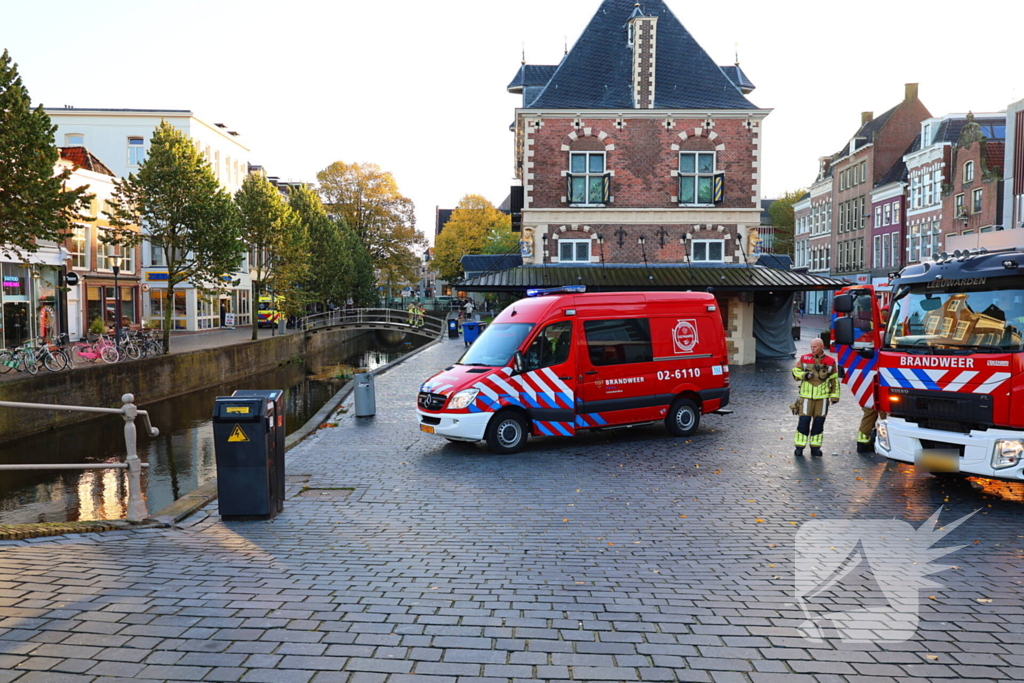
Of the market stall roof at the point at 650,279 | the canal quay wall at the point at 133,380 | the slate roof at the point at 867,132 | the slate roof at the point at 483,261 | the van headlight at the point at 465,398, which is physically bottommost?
the canal quay wall at the point at 133,380

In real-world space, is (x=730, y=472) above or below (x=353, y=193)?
below

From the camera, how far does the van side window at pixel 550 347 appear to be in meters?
11.9

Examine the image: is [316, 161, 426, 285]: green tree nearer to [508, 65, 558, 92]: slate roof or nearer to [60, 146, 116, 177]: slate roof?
[60, 146, 116, 177]: slate roof

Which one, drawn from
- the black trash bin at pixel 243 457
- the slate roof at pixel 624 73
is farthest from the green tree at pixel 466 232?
the black trash bin at pixel 243 457

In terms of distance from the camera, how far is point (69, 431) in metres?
19.7

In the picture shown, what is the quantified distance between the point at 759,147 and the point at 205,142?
36.6 metres

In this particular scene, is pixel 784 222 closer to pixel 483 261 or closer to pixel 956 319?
pixel 483 261

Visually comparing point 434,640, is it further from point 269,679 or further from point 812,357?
point 812,357

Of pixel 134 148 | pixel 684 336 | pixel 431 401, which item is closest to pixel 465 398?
pixel 431 401

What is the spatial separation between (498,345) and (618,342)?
1.95m

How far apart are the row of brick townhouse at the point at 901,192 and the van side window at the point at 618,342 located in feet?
82.4

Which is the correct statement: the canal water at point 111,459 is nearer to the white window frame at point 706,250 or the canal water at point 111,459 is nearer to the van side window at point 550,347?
the van side window at point 550,347

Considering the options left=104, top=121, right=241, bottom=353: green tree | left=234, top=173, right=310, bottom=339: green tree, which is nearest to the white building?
left=234, top=173, right=310, bottom=339: green tree

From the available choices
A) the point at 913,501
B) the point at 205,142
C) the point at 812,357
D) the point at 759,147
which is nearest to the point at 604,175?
the point at 759,147
